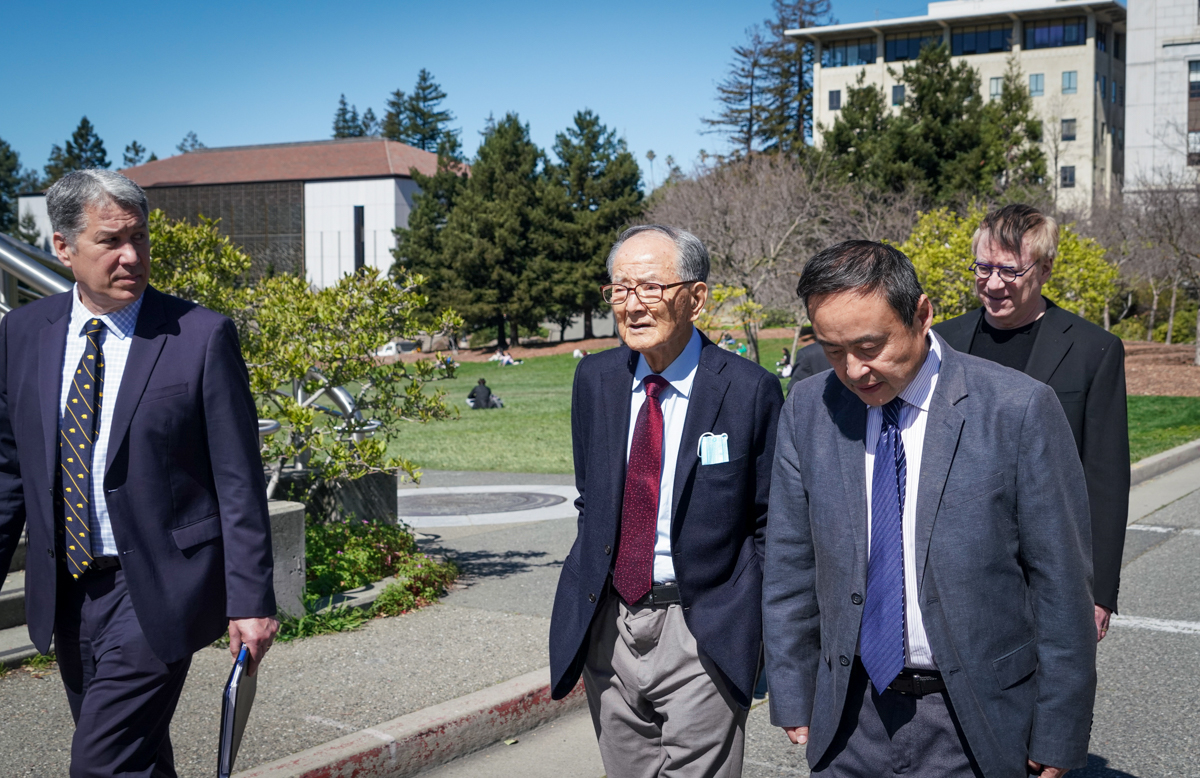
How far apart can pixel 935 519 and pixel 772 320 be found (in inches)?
2251

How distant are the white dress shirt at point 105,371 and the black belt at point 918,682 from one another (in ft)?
6.91

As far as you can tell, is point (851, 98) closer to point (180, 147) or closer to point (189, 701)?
point (189, 701)

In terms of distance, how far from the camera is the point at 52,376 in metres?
3.10

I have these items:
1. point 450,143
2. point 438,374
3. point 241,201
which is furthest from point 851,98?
point 438,374

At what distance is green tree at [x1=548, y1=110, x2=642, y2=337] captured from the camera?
60.3m

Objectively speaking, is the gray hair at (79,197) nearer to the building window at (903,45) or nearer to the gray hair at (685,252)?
the gray hair at (685,252)

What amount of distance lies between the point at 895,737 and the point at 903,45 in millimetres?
80971

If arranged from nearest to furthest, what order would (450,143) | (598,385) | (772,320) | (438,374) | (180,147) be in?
(598,385), (438,374), (772,320), (450,143), (180,147)

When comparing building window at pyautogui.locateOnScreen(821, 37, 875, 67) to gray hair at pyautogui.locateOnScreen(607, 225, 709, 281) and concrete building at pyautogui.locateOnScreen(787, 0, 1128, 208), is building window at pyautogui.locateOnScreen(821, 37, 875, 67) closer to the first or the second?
concrete building at pyautogui.locateOnScreen(787, 0, 1128, 208)

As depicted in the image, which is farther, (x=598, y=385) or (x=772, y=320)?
(x=772, y=320)

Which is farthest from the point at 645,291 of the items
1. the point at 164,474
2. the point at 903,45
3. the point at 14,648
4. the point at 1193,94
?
the point at 903,45

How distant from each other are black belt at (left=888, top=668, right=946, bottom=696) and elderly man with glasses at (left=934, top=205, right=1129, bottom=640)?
48.5 inches

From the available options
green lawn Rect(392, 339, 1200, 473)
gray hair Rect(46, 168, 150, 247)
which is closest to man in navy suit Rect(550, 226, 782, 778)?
gray hair Rect(46, 168, 150, 247)

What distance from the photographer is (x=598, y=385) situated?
333cm
